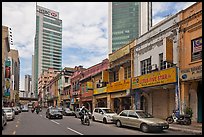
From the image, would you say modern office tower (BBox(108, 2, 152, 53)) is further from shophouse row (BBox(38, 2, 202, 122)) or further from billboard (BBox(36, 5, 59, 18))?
billboard (BBox(36, 5, 59, 18))

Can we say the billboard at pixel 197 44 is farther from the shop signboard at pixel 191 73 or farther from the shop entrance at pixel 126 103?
the shop entrance at pixel 126 103

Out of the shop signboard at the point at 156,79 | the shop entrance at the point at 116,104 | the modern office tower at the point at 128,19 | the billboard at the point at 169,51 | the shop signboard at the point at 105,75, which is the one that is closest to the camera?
the shop signboard at the point at 156,79

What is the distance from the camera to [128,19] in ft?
186

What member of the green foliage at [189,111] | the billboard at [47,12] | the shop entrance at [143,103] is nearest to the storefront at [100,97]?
the shop entrance at [143,103]

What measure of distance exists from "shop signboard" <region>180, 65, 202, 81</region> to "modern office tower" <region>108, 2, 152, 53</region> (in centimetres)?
2629

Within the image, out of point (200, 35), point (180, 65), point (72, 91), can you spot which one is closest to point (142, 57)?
point (180, 65)

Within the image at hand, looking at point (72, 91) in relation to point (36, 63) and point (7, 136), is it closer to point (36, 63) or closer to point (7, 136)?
point (7, 136)

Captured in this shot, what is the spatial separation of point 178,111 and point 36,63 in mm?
167420

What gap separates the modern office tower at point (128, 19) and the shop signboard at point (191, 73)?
26288mm

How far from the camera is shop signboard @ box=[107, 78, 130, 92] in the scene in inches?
1228

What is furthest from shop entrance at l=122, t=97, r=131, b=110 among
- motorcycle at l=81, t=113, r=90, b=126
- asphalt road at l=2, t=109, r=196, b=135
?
asphalt road at l=2, t=109, r=196, b=135

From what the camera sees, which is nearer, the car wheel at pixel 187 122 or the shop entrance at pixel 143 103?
the car wheel at pixel 187 122

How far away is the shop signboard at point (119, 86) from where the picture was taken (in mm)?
31203

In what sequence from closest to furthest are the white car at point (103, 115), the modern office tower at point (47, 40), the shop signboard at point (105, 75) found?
1. the white car at point (103, 115)
2. the shop signboard at point (105, 75)
3. the modern office tower at point (47, 40)
